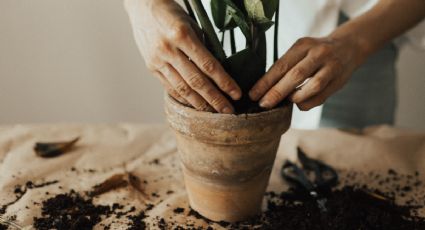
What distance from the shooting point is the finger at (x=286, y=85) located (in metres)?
0.67

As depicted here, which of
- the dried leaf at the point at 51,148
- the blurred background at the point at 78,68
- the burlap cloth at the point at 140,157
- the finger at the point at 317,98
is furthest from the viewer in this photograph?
the blurred background at the point at 78,68

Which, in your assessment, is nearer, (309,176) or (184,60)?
(184,60)

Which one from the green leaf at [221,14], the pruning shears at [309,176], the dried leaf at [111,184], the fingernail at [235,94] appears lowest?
the pruning shears at [309,176]

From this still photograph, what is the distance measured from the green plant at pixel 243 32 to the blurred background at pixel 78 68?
87 centimetres

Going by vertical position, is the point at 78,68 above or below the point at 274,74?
below

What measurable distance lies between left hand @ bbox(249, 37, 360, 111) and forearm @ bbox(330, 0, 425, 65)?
2.4 inches

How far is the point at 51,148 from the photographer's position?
3.08ft

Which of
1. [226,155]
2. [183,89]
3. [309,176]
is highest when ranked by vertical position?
[183,89]

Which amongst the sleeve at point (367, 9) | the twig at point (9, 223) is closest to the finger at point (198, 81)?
the twig at point (9, 223)

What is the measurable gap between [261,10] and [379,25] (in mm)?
323

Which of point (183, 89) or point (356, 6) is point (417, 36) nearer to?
point (356, 6)

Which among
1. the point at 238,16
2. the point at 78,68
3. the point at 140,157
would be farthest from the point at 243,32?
the point at 78,68

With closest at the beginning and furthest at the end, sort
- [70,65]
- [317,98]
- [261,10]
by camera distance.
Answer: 1. [261,10]
2. [317,98]
3. [70,65]

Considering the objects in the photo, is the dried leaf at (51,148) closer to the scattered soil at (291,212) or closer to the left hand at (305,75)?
the scattered soil at (291,212)
